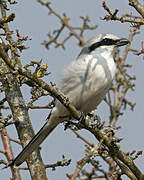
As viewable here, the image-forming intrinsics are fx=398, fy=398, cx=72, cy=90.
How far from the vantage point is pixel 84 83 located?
324 centimetres

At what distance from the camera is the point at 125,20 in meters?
2.57

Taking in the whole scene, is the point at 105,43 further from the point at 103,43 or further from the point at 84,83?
the point at 84,83

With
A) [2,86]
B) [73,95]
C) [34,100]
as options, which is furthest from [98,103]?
[2,86]

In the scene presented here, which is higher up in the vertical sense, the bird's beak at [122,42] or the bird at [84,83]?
the bird's beak at [122,42]

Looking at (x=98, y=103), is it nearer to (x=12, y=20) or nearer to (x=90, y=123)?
(x=90, y=123)

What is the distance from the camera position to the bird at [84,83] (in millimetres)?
3211

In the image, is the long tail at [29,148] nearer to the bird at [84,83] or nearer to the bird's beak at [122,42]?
the bird at [84,83]

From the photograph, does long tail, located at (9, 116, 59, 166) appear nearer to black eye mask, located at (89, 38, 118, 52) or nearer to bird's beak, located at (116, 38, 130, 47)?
black eye mask, located at (89, 38, 118, 52)

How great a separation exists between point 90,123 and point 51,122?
2.93 feet

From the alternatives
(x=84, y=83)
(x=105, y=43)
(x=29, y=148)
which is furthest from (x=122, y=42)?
(x=29, y=148)

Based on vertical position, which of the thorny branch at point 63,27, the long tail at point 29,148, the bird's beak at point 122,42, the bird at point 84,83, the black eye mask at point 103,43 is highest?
the thorny branch at point 63,27

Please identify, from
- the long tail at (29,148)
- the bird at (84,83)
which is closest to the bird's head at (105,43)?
the bird at (84,83)

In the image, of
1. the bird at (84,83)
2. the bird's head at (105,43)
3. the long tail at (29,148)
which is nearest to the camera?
the long tail at (29,148)

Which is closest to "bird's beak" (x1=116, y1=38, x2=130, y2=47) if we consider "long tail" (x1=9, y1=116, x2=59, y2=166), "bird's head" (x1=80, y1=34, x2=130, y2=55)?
"bird's head" (x1=80, y1=34, x2=130, y2=55)
